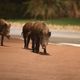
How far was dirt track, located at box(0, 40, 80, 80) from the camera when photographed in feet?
31.8

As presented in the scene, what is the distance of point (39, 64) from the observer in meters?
11.4

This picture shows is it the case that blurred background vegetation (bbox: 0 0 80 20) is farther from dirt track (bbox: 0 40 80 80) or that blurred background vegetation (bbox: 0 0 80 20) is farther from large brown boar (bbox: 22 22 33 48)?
dirt track (bbox: 0 40 80 80)

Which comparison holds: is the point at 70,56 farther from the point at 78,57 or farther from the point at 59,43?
the point at 59,43

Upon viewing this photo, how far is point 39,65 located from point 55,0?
67.4ft

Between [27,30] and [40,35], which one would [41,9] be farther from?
[40,35]

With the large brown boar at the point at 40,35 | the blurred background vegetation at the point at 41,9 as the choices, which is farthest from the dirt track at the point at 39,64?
the blurred background vegetation at the point at 41,9

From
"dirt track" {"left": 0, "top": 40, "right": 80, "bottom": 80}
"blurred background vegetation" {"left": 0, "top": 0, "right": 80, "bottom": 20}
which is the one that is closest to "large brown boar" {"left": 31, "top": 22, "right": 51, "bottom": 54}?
"dirt track" {"left": 0, "top": 40, "right": 80, "bottom": 80}

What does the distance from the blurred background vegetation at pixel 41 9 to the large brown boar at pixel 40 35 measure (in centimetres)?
A: 1687

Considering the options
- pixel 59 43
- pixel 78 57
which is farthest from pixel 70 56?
pixel 59 43

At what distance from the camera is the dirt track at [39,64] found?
9703 mm

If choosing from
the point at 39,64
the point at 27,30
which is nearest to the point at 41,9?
the point at 27,30

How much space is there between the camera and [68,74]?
997 cm

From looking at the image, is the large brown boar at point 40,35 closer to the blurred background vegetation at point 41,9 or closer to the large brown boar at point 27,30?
the large brown boar at point 27,30

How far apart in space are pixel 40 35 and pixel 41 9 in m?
18.0
